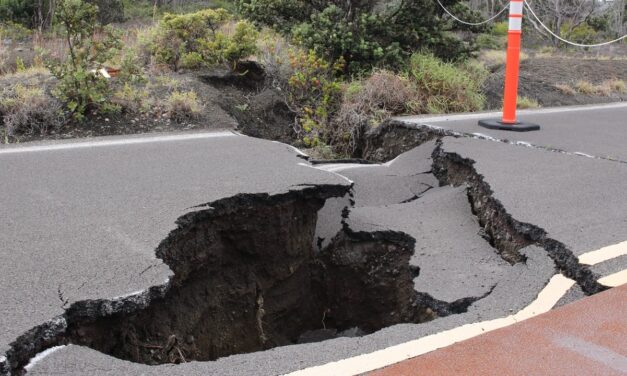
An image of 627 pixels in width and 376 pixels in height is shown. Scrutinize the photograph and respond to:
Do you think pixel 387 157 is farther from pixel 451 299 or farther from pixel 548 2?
pixel 548 2

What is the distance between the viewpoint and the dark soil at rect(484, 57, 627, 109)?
1225 centimetres

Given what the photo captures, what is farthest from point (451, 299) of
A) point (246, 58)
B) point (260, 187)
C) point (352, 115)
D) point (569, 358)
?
point (246, 58)

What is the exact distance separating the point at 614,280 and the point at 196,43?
8440mm

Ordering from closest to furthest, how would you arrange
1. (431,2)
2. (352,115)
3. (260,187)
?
(260,187), (352,115), (431,2)

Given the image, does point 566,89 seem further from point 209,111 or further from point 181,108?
point 181,108

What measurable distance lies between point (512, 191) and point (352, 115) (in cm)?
403

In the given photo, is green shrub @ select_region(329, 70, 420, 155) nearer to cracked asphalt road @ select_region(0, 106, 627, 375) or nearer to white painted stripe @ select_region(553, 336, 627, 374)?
cracked asphalt road @ select_region(0, 106, 627, 375)

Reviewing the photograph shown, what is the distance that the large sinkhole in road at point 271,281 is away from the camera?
429 centimetres

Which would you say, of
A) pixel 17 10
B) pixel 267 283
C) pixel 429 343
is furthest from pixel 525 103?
pixel 17 10

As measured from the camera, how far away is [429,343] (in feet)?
9.61

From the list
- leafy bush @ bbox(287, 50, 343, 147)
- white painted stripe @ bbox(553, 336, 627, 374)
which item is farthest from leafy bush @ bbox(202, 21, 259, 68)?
white painted stripe @ bbox(553, 336, 627, 374)

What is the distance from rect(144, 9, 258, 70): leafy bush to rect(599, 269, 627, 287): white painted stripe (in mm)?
7738

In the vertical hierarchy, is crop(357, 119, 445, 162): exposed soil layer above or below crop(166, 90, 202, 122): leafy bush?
below

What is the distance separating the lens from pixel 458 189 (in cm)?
577
